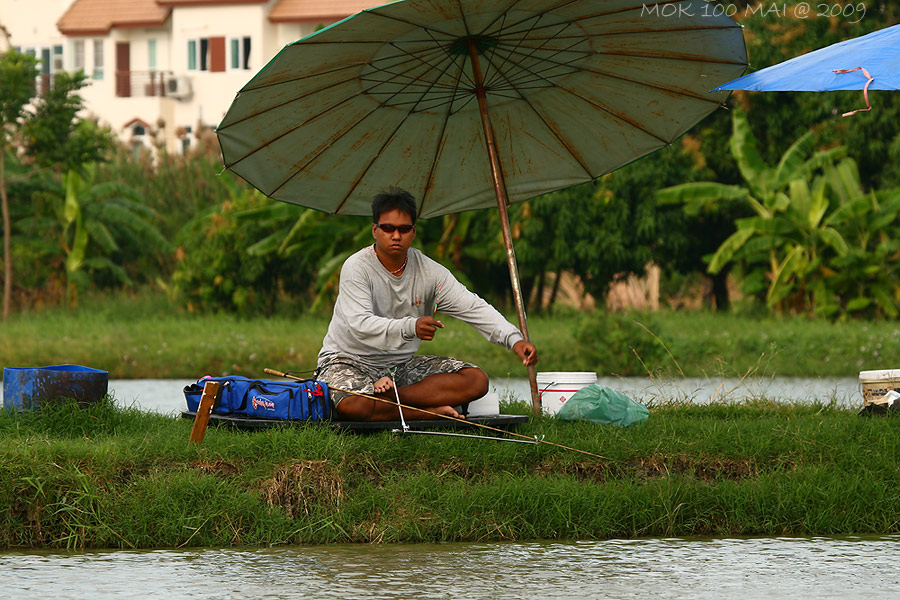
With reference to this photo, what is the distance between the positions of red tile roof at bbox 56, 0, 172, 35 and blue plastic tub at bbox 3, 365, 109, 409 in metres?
33.8

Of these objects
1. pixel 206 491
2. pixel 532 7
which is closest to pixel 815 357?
pixel 532 7

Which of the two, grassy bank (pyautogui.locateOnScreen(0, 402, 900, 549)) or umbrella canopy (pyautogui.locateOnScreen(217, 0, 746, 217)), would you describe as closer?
grassy bank (pyautogui.locateOnScreen(0, 402, 900, 549))

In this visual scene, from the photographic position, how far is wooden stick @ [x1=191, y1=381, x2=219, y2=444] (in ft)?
21.6

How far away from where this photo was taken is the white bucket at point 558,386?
322 inches

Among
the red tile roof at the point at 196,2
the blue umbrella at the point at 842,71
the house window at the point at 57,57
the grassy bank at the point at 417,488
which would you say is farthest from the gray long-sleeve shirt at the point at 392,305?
the house window at the point at 57,57

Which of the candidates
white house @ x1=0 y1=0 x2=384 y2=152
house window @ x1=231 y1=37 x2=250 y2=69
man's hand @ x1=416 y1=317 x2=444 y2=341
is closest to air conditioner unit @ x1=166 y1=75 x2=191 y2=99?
white house @ x1=0 y1=0 x2=384 y2=152

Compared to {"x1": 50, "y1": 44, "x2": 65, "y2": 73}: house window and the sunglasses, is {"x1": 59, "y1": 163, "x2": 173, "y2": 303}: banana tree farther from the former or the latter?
{"x1": 50, "y1": 44, "x2": 65, "y2": 73}: house window

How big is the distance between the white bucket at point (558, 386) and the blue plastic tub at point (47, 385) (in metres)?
2.74

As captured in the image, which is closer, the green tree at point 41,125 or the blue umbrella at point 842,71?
the blue umbrella at point 842,71

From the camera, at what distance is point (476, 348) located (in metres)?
18.2

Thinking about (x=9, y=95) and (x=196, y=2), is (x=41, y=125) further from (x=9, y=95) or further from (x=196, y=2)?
(x=196, y=2)

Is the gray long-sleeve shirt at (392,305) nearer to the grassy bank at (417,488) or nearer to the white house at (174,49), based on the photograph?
the grassy bank at (417,488)

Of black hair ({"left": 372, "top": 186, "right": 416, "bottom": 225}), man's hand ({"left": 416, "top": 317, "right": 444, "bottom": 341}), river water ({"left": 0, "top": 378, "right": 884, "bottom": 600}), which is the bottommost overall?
river water ({"left": 0, "top": 378, "right": 884, "bottom": 600})

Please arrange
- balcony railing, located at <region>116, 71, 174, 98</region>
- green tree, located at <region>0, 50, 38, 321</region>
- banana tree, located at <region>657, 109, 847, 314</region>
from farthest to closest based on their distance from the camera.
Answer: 1. balcony railing, located at <region>116, 71, 174, 98</region>
2. green tree, located at <region>0, 50, 38, 321</region>
3. banana tree, located at <region>657, 109, 847, 314</region>
